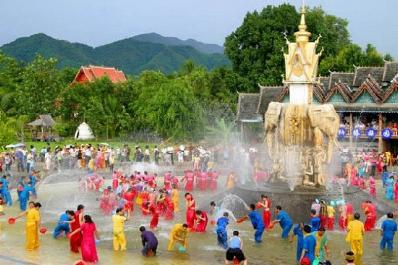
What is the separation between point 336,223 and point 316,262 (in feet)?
26.6

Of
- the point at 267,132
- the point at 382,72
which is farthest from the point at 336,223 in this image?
the point at 382,72

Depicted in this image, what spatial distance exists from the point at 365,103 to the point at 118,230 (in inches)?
1297

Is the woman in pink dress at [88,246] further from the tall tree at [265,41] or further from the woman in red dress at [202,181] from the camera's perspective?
the tall tree at [265,41]

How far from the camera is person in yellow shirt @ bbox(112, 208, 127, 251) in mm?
17062

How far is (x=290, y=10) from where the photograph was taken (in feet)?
210

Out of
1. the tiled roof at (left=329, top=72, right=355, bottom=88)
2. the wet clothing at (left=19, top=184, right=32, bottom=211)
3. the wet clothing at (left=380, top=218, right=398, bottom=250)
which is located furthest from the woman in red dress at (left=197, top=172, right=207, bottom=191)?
the tiled roof at (left=329, top=72, right=355, bottom=88)

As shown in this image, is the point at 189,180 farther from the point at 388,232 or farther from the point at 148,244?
the point at 388,232

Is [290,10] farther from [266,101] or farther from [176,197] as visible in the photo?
[176,197]

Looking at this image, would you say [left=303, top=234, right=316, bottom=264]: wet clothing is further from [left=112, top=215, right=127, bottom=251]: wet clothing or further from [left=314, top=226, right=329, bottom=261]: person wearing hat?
[left=112, top=215, right=127, bottom=251]: wet clothing

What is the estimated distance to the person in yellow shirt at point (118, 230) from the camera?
17.1 metres

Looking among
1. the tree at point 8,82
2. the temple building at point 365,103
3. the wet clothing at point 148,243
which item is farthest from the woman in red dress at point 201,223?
the tree at point 8,82

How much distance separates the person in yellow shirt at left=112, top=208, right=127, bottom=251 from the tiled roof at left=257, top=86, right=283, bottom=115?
36.8 meters

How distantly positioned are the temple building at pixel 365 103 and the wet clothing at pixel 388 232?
2525 centimetres

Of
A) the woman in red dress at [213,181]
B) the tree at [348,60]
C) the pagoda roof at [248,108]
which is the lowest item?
the woman in red dress at [213,181]
